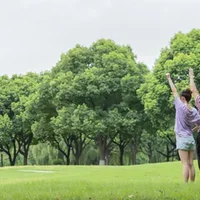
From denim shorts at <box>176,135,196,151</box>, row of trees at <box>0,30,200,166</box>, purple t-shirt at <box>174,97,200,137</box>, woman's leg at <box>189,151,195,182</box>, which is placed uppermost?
row of trees at <box>0,30,200,166</box>

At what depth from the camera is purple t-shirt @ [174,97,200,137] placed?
7332mm

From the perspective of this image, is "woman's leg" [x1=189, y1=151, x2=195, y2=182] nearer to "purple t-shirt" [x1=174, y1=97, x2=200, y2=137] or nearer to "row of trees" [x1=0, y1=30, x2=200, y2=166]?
"purple t-shirt" [x1=174, y1=97, x2=200, y2=137]

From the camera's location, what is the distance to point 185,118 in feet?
24.3

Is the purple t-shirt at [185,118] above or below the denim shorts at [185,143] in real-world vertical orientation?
above

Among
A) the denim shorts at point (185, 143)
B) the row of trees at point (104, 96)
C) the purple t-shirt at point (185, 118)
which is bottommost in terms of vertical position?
the denim shorts at point (185, 143)

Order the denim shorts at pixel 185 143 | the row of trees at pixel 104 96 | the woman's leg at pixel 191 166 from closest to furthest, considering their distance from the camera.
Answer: the denim shorts at pixel 185 143 → the woman's leg at pixel 191 166 → the row of trees at pixel 104 96

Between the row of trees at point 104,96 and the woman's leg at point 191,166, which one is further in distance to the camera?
the row of trees at point 104,96

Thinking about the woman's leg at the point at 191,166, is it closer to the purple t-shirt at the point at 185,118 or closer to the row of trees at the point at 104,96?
the purple t-shirt at the point at 185,118

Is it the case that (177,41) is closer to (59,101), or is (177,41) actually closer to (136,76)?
(136,76)

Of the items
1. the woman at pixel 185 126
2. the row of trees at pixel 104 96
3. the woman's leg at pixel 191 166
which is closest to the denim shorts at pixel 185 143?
the woman at pixel 185 126

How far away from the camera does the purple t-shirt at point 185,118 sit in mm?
7332

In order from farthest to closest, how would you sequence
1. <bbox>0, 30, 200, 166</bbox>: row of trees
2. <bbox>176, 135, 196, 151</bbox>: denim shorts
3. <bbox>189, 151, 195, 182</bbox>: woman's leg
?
<bbox>0, 30, 200, 166</bbox>: row of trees < <bbox>189, 151, 195, 182</bbox>: woman's leg < <bbox>176, 135, 196, 151</bbox>: denim shorts

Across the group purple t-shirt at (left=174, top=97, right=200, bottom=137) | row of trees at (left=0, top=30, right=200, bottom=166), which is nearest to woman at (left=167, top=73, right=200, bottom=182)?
purple t-shirt at (left=174, top=97, right=200, bottom=137)

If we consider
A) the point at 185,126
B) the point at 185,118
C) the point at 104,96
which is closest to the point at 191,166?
the point at 185,126
